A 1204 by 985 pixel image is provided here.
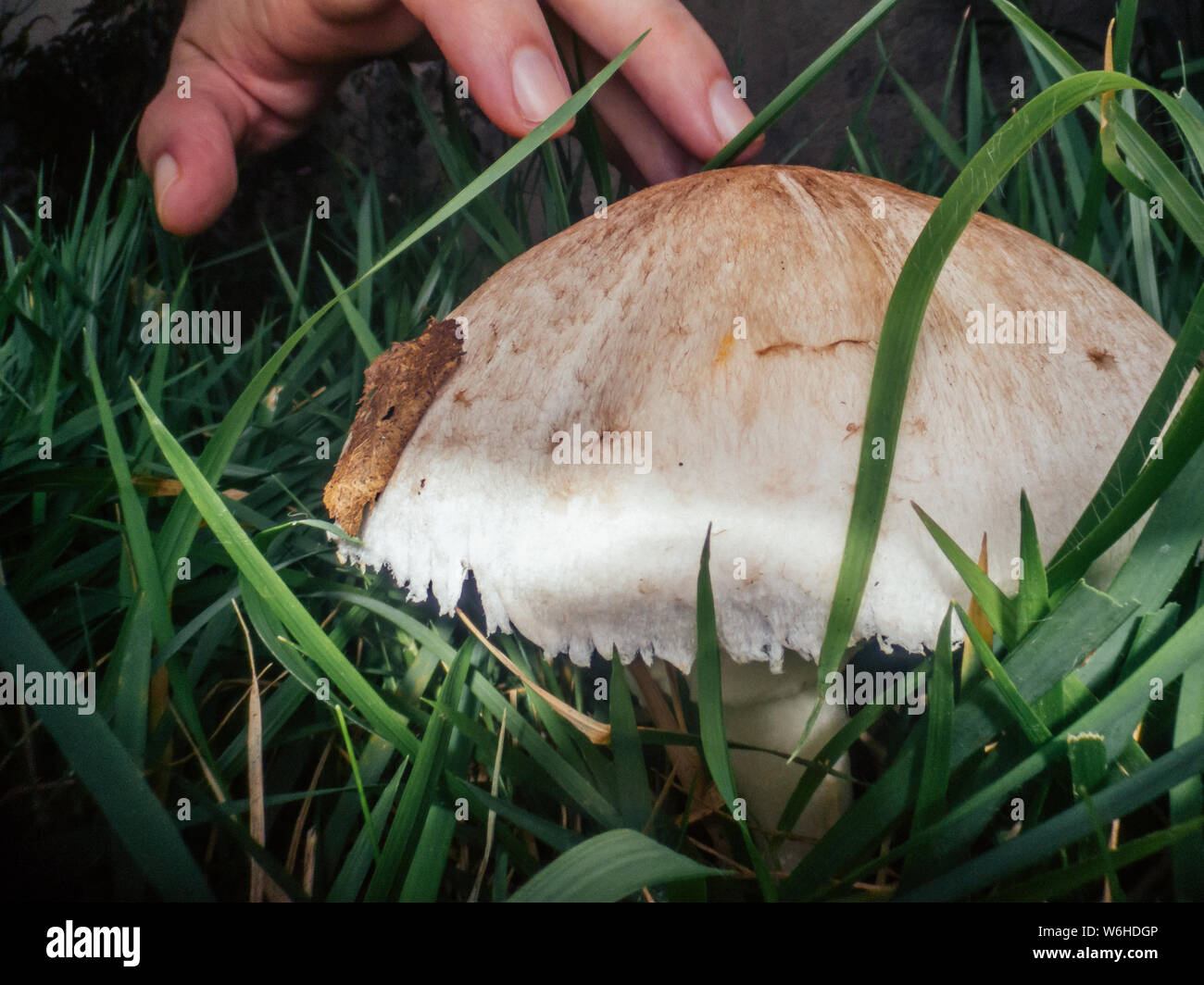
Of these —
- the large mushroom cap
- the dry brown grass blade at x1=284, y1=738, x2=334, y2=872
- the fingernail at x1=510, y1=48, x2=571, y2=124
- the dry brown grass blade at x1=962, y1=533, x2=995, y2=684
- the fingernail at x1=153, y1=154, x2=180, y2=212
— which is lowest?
the dry brown grass blade at x1=284, y1=738, x2=334, y2=872

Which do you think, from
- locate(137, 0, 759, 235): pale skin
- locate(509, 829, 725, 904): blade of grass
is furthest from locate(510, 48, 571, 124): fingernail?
locate(509, 829, 725, 904): blade of grass

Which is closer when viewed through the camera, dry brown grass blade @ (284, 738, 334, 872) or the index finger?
dry brown grass blade @ (284, 738, 334, 872)

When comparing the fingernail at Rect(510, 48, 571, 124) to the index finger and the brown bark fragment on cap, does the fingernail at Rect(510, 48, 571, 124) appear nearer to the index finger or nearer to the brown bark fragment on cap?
the index finger

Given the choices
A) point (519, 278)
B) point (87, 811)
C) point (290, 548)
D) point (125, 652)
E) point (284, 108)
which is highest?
point (284, 108)

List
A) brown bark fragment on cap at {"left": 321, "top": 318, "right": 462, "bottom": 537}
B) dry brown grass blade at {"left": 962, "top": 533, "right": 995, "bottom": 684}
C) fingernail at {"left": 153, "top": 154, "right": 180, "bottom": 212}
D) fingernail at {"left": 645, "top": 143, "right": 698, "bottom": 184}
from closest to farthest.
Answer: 1. dry brown grass blade at {"left": 962, "top": 533, "right": 995, "bottom": 684}
2. brown bark fragment on cap at {"left": 321, "top": 318, "right": 462, "bottom": 537}
3. fingernail at {"left": 153, "top": 154, "right": 180, "bottom": 212}
4. fingernail at {"left": 645, "top": 143, "right": 698, "bottom": 184}

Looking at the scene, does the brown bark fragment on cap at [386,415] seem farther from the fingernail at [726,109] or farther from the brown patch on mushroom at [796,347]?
the fingernail at [726,109]

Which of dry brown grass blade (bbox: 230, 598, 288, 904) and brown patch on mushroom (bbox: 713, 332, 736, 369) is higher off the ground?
brown patch on mushroom (bbox: 713, 332, 736, 369)
